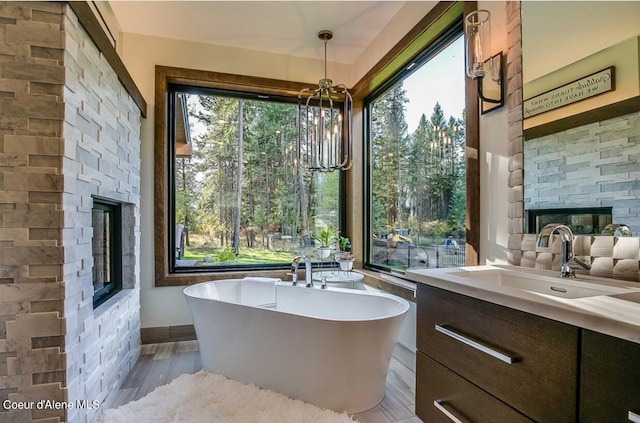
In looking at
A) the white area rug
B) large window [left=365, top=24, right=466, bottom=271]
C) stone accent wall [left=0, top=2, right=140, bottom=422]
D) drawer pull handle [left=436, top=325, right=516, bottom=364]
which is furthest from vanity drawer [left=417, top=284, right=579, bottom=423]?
stone accent wall [left=0, top=2, right=140, bottom=422]

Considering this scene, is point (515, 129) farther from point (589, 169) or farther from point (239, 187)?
point (239, 187)

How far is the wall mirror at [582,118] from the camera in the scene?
1236 millimetres

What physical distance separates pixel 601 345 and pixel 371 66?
9.90 feet

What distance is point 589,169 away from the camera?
1363 millimetres

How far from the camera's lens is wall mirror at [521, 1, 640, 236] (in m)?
1.24

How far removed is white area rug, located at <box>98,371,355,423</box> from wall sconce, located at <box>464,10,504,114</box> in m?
1.97

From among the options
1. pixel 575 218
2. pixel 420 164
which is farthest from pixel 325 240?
pixel 575 218

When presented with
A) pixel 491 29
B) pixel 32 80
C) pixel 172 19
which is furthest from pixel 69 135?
pixel 491 29

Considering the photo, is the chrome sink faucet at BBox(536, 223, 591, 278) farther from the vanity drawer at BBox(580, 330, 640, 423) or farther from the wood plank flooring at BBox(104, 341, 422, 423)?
the wood plank flooring at BBox(104, 341, 422, 423)

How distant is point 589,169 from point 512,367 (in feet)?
2.96

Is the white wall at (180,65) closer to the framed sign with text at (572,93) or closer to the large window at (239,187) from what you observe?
the large window at (239,187)

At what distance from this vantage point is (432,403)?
1.40 meters

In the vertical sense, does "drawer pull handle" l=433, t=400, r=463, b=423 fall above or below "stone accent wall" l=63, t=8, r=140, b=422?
below

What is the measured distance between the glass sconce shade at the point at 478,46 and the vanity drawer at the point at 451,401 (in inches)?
59.1
